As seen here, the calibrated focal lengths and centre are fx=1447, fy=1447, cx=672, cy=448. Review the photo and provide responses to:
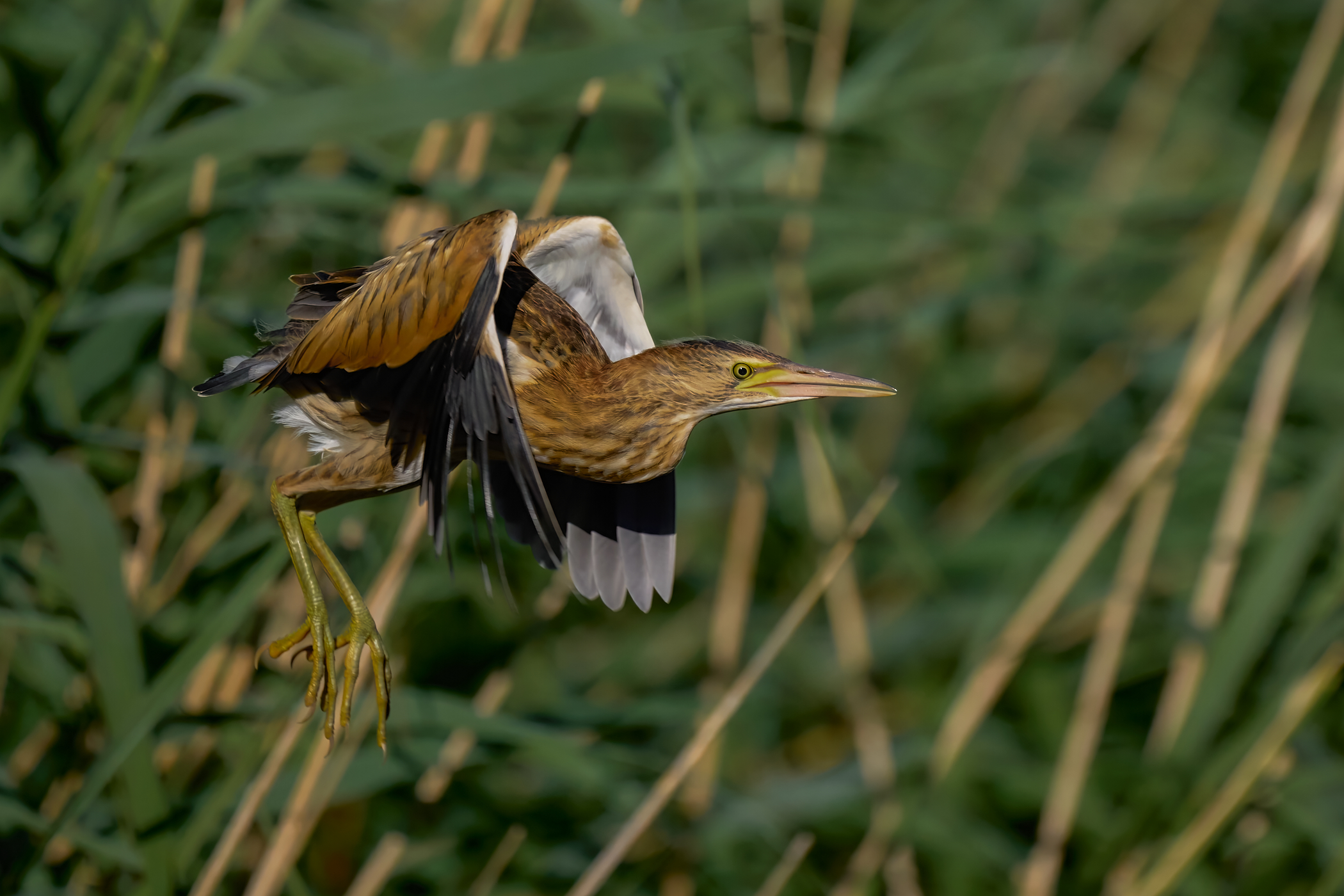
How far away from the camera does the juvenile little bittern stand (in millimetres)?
1106

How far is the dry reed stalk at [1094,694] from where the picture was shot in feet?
7.06

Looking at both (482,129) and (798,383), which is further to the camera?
(482,129)

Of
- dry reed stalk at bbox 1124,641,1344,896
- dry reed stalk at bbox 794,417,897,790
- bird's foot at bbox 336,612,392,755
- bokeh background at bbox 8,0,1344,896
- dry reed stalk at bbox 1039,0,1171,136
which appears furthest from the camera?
dry reed stalk at bbox 1039,0,1171,136

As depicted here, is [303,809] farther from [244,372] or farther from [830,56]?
[830,56]

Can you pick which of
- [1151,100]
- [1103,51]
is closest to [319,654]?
[1103,51]

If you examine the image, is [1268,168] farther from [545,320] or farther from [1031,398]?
[545,320]

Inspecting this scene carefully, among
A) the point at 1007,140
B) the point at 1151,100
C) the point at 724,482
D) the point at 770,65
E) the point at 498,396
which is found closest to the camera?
the point at 498,396

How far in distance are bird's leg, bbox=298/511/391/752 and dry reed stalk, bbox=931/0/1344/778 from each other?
Answer: 3.93 ft

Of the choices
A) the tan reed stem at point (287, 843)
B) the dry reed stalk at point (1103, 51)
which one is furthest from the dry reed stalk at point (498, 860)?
the dry reed stalk at point (1103, 51)

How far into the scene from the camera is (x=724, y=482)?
2875 millimetres

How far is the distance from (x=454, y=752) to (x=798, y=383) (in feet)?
2.79

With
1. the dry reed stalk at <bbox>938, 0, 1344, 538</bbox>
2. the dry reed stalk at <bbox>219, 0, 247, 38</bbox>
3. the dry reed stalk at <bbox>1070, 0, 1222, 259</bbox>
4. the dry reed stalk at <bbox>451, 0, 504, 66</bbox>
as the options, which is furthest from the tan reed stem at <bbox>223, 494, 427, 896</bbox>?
the dry reed stalk at <bbox>1070, 0, 1222, 259</bbox>

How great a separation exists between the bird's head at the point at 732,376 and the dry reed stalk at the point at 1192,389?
0.99 meters

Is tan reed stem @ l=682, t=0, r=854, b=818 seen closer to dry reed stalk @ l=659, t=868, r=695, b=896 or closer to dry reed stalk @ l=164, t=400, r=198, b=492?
dry reed stalk @ l=659, t=868, r=695, b=896
